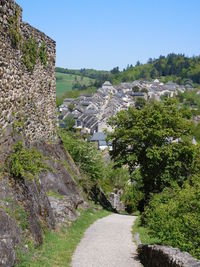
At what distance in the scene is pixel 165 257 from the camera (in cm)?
1020

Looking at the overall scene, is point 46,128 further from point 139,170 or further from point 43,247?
point 139,170

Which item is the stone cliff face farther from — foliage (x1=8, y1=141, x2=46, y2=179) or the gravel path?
the gravel path

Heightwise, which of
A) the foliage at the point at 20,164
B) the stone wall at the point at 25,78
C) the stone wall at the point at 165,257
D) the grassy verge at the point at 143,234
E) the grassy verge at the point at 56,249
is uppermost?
the stone wall at the point at 25,78

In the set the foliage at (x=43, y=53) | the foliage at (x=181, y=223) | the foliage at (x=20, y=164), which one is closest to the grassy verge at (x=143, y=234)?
the foliage at (x=181, y=223)

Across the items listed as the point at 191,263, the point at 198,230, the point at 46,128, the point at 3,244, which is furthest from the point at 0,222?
the point at 46,128

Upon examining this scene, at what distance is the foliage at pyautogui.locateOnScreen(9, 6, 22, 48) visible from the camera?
12295 mm

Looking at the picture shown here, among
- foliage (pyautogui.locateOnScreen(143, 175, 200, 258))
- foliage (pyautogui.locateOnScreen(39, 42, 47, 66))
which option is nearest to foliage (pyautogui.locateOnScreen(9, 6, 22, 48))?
foliage (pyautogui.locateOnScreen(39, 42, 47, 66))

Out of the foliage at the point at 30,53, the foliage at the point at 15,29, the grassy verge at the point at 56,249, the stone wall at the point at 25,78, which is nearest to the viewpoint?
the grassy verge at the point at 56,249

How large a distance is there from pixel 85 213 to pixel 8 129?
9803mm

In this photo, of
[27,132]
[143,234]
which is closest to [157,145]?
[143,234]

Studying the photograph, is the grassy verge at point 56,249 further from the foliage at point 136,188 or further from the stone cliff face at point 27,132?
the foliage at point 136,188

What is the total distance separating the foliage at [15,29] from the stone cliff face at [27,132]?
11mm

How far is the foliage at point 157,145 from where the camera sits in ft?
82.9

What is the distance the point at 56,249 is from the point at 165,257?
3673 millimetres
